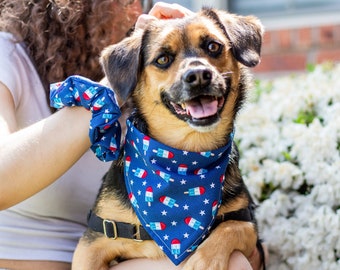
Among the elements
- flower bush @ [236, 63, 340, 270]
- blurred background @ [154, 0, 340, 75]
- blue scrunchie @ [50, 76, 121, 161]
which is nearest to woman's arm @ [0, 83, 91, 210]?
blue scrunchie @ [50, 76, 121, 161]

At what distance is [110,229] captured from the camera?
2.58 metres

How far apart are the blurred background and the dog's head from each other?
8.31 feet

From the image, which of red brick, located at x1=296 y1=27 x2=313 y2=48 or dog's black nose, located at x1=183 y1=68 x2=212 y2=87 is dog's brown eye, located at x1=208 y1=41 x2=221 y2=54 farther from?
red brick, located at x1=296 y1=27 x2=313 y2=48

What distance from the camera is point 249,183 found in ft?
10.8

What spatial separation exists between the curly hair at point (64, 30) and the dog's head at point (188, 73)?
374 mm

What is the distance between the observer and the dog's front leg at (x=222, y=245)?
7.97 feet

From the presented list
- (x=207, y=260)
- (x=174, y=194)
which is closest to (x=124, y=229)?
(x=174, y=194)

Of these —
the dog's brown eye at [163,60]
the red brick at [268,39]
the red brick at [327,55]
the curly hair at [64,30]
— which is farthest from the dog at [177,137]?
the red brick at [268,39]

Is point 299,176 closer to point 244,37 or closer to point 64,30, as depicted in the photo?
point 244,37

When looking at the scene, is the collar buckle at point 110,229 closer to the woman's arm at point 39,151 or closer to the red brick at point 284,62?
the woman's arm at point 39,151

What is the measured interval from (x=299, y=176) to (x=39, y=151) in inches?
49.2

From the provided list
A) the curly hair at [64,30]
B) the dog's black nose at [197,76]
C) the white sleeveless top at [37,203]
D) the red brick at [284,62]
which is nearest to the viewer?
the dog's black nose at [197,76]

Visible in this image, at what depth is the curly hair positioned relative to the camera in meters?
2.96

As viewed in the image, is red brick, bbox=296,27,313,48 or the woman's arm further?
red brick, bbox=296,27,313,48
